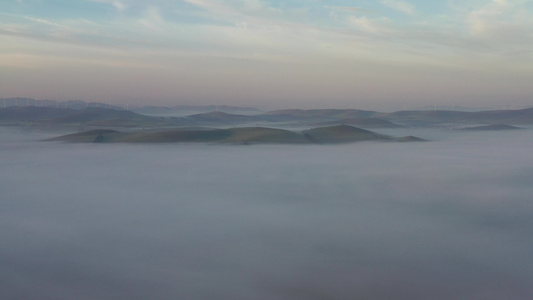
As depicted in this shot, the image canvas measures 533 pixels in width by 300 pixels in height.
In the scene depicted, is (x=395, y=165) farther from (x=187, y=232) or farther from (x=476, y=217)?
(x=187, y=232)

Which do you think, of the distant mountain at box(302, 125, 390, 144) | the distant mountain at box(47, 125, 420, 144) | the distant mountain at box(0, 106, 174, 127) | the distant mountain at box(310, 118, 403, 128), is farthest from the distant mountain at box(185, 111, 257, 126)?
the distant mountain at box(47, 125, 420, 144)

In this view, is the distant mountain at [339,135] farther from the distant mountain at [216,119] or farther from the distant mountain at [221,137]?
the distant mountain at [216,119]

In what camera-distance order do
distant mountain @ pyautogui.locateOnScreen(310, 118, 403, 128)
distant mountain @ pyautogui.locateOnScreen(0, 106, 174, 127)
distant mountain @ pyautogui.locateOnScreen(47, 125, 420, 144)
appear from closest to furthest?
distant mountain @ pyautogui.locateOnScreen(47, 125, 420, 144) → distant mountain @ pyautogui.locateOnScreen(0, 106, 174, 127) → distant mountain @ pyautogui.locateOnScreen(310, 118, 403, 128)

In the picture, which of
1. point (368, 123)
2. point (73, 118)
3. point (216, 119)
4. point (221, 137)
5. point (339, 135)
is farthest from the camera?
point (216, 119)

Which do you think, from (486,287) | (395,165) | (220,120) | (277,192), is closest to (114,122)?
(220,120)

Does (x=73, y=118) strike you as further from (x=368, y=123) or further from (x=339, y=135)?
(x=368, y=123)

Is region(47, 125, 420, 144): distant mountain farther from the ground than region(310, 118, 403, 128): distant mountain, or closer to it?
closer to it

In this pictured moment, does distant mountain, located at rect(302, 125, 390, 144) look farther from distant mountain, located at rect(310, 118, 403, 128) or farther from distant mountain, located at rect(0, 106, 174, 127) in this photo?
distant mountain, located at rect(0, 106, 174, 127)

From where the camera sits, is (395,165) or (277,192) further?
(395,165)

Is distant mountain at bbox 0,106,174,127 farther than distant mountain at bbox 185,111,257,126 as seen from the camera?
No

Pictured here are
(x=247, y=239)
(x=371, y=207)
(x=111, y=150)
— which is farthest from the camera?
(x=111, y=150)

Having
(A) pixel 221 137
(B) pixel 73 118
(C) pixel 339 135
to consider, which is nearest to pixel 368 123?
(C) pixel 339 135
